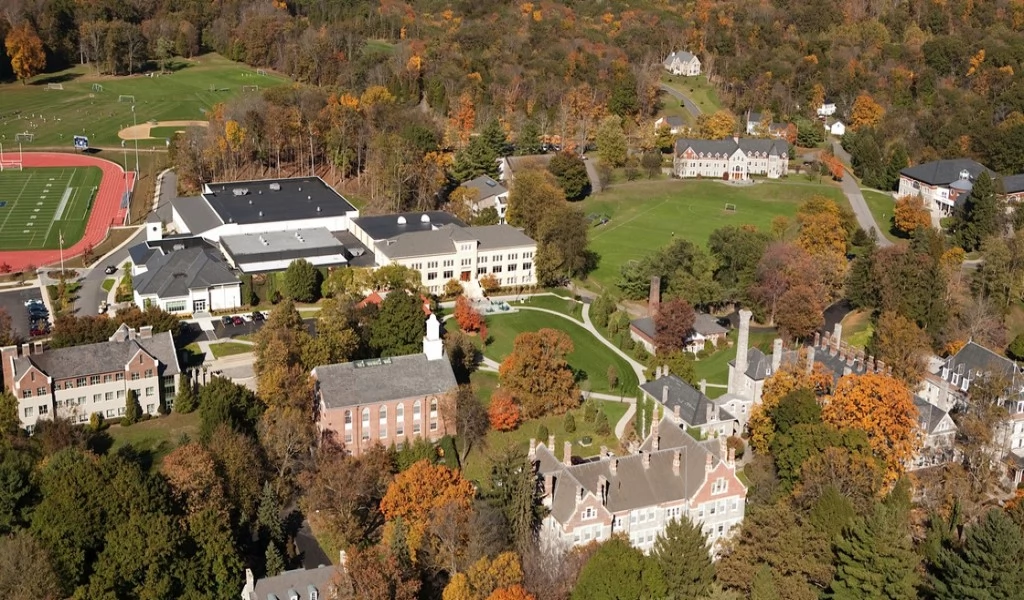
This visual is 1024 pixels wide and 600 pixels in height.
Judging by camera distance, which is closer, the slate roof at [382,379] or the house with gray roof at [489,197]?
the slate roof at [382,379]

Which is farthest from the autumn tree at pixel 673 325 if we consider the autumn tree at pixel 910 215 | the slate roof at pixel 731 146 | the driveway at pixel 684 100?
the driveway at pixel 684 100

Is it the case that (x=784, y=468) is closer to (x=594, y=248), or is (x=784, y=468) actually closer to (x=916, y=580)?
(x=916, y=580)

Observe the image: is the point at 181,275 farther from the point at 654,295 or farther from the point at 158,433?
Result: the point at 654,295

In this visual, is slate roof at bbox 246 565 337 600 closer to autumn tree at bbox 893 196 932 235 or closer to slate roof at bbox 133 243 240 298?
slate roof at bbox 133 243 240 298

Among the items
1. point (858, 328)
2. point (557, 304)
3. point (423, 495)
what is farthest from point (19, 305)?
point (858, 328)

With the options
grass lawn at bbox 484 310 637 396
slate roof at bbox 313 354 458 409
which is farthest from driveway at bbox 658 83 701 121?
slate roof at bbox 313 354 458 409

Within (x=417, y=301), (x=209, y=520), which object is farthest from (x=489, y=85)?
(x=209, y=520)

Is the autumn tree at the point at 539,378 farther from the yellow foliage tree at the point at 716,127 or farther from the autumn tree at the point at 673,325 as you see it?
the yellow foliage tree at the point at 716,127
